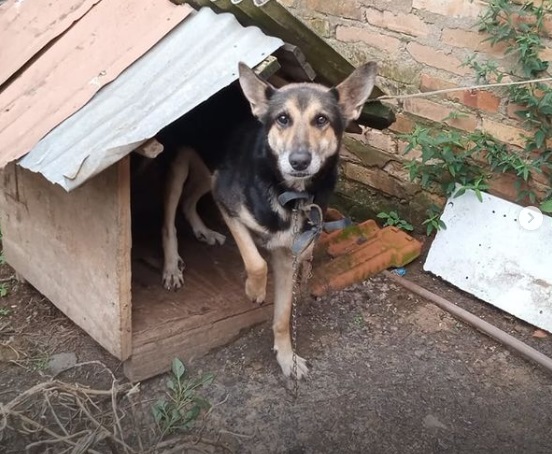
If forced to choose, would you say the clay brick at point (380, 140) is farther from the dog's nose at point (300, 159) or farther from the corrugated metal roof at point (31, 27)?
the corrugated metal roof at point (31, 27)

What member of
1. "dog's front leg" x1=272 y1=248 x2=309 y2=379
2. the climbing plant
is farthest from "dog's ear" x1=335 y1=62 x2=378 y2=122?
the climbing plant

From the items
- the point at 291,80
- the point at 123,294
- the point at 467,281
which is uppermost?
the point at 291,80

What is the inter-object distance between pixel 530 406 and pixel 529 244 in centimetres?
104

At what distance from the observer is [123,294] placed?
347cm

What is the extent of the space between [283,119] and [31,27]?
1.48 m

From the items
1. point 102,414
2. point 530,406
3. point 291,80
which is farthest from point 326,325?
point 102,414

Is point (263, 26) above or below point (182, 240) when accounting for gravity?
above

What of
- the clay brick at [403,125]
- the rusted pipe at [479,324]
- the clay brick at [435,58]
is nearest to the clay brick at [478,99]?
the clay brick at [435,58]

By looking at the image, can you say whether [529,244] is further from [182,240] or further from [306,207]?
[182,240]

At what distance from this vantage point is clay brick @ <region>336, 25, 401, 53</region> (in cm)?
482

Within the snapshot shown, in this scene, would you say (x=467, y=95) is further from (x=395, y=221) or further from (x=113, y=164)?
(x=113, y=164)

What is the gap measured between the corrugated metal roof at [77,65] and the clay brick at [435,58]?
1969 millimetres

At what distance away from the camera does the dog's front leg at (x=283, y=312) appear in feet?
12.4

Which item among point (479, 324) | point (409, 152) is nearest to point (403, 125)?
point (409, 152)
